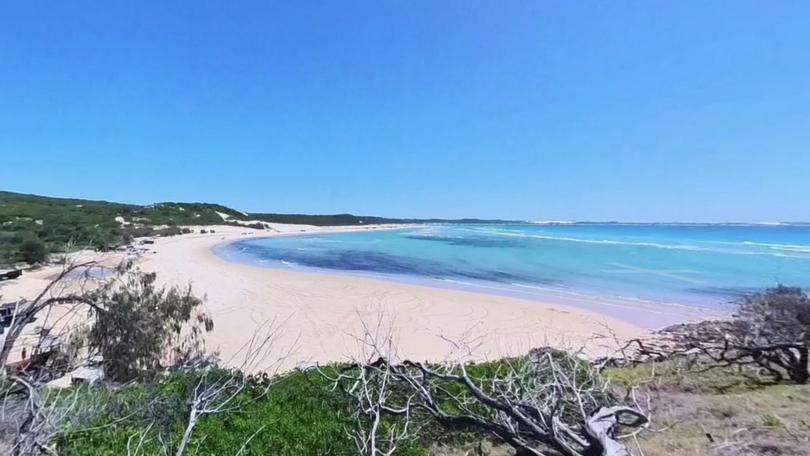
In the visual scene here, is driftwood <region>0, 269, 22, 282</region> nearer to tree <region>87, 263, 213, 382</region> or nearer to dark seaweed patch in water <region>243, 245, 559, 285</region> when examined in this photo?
tree <region>87, 263, 213, 382</region>

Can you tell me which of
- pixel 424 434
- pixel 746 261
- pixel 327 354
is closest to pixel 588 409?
pixel 424 434

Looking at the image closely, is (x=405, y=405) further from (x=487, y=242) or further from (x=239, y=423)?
(x=487, y=242)

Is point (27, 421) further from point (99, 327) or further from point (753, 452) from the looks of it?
point (753, 452)

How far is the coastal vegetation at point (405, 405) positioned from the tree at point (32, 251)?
21.1 meters

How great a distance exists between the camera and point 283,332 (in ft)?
39.5

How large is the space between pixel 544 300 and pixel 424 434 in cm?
1345

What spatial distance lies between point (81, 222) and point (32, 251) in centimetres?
2067

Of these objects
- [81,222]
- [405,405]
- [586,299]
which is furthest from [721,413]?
[81,222]

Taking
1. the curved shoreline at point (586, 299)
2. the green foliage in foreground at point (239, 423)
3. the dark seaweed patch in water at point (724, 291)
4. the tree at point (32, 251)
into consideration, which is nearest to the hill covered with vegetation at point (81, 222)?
the tree at point (32, 251)

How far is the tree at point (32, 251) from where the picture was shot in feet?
75.2

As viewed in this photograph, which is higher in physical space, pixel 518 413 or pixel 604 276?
pixel 518 413

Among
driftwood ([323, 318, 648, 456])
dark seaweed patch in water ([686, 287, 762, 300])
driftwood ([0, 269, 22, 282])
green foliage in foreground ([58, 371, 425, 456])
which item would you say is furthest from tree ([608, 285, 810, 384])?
driftwood ([0, 269, 22, 282])

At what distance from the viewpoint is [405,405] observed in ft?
16.1

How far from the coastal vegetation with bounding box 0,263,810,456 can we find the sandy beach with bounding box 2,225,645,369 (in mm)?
1587
